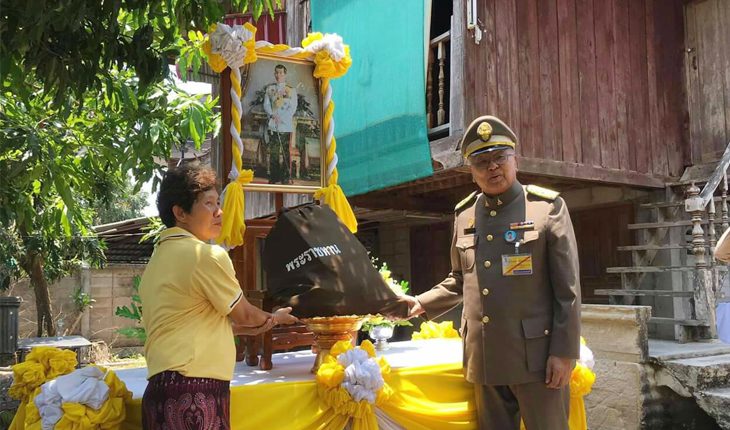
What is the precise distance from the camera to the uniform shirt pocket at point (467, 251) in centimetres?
292

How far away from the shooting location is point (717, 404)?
4.60 meters

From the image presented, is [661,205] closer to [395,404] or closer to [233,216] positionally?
→ [395,404]

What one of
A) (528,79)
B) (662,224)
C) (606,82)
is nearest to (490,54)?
(528,79)

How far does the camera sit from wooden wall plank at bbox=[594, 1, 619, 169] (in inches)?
261

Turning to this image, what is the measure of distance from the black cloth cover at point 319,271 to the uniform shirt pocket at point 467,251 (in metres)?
0.36

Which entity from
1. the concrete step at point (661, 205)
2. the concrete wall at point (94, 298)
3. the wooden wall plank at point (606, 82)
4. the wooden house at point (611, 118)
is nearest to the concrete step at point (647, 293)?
the wooden house at point (611, 118)

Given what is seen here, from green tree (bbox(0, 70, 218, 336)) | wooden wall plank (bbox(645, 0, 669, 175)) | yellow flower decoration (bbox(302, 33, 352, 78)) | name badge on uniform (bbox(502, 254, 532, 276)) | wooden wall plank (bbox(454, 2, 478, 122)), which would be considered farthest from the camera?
wooden wall plank (bbox(645, 0, 669, 175))

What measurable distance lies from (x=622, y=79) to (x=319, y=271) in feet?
17.8

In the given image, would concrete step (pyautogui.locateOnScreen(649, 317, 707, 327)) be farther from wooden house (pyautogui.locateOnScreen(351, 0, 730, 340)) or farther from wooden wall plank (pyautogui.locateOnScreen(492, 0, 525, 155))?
wooden wall plank (pyautogui.locateOnScreen(492, 0, 525, 155))

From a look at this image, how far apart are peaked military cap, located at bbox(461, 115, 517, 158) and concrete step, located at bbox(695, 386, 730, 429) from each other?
3042 mm

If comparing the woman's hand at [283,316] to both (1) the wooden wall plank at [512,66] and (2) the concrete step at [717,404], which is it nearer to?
(2) the concrete step at [717,404]

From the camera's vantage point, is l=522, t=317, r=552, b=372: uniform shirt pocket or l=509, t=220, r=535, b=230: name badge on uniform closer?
l=522, t=317, r=552, b=372: uniform shirt pocket

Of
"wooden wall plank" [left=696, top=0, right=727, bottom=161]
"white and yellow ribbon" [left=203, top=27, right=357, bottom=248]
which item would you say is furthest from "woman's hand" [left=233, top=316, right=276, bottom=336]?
"wooden wall plank" [left=696, top=0, right=727, bottom=161]

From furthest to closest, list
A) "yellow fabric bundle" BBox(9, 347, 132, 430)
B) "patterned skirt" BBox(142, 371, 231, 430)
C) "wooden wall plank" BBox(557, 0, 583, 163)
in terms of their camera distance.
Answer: "wooden wall plank" BBox(557, 0, 583, 163) < "yellow fabric bundle" BBox(9, 347, 132, 430) < "patterned skirt" BBox(142, 371, 231, 430)
